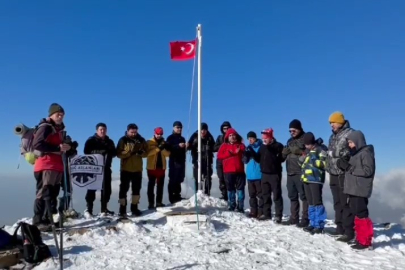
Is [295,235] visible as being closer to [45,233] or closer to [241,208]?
[241,208]

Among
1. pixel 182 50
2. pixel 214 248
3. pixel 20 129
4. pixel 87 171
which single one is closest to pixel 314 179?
pixel 214 248

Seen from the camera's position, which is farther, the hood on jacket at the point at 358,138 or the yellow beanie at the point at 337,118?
the yellow beanie at the point at 337,118

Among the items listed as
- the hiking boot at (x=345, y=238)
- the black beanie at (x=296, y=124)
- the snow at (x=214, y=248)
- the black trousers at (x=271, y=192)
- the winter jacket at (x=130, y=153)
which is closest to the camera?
the snow at (x=214, y=248)

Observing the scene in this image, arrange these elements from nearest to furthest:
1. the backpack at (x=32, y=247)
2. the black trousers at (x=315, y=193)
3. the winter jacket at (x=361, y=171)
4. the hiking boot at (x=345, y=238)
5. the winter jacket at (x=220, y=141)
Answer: the backpack at (x=32, y=247) → the winter jacket at (x=361, y=171) → the hiking boot at (x=345, y=238) → the black trousers at (x=315, y=193) → the winter jacket at (x=220, y=141)

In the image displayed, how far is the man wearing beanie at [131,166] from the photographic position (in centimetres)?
966

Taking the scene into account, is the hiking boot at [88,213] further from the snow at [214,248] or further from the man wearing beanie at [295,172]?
the man wearing beanie at [295,172]

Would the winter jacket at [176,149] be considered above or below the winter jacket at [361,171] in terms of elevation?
above

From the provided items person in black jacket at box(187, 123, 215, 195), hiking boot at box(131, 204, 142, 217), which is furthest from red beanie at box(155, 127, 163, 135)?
hiking boot at box(131, 204, 142, 217)

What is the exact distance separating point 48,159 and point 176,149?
427cm

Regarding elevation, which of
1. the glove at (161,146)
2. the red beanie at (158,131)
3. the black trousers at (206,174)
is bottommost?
the black trousers at (206,174)

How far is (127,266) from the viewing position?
5.86 meters

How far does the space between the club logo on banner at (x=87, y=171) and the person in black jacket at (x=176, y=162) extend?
7.18ft

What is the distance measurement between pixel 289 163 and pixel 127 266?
473cm

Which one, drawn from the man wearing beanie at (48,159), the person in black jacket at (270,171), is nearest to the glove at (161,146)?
the person in black jacket at (270,171)
